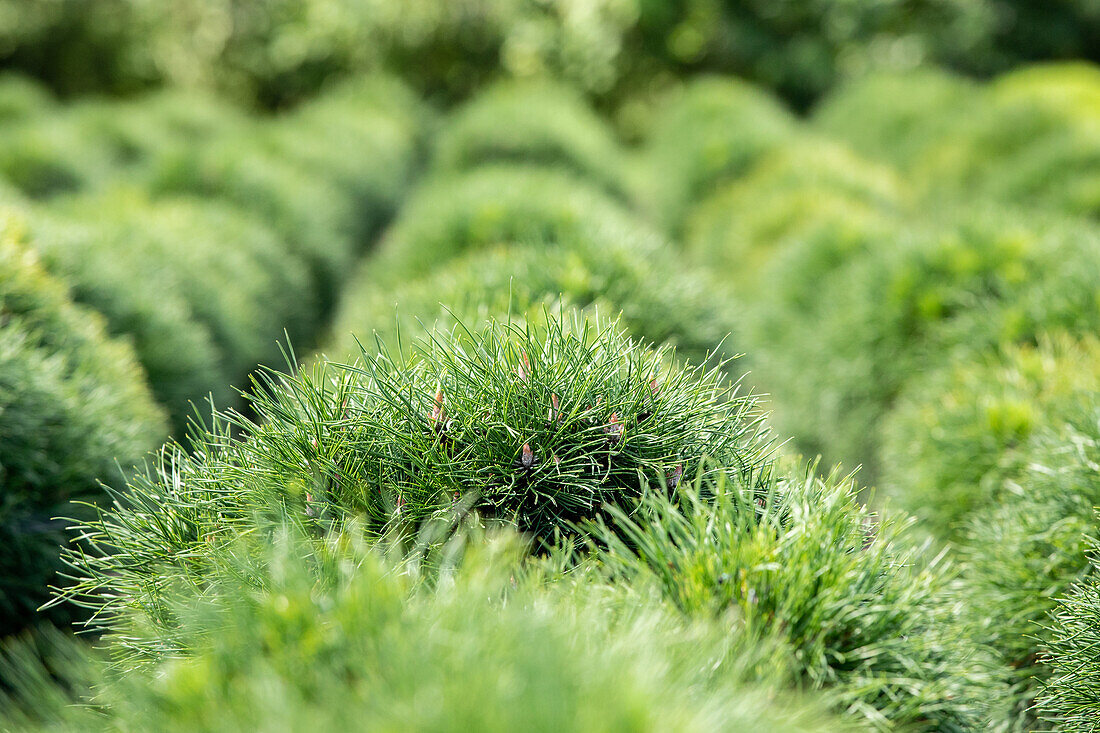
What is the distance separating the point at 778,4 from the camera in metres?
9.01

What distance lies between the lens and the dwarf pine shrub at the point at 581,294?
200cm

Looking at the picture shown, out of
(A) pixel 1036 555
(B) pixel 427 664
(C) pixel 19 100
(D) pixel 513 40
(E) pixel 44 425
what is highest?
(D) pixel 513 40

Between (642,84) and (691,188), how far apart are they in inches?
198

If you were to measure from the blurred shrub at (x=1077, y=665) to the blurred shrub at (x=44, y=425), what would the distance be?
169 cm

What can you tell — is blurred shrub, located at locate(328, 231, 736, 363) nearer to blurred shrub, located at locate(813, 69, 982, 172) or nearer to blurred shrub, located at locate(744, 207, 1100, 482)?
blurred shrub, located at locate(744, 207, 1100, 482)

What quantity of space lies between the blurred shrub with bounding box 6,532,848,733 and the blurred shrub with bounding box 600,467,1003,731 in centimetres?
6

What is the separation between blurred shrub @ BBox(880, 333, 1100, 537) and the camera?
1.87 m

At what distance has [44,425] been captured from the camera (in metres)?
1.70

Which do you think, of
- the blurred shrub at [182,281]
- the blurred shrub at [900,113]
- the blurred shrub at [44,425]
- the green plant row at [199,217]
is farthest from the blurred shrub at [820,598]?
the blurred shrub at [900,113]

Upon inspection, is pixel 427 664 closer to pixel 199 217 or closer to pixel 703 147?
pixel 199 217

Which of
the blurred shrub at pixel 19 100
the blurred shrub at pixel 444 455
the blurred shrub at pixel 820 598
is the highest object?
the blurred shrub at pixel 19 100

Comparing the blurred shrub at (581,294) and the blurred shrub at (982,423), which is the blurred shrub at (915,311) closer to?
the blurred shrub at (982,423)

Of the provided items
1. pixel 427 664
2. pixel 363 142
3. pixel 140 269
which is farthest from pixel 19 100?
pixel 427 664

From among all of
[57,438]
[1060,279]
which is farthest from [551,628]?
[1060,279]
